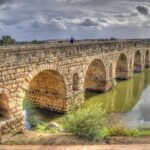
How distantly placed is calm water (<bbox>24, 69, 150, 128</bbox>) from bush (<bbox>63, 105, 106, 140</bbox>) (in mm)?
4374

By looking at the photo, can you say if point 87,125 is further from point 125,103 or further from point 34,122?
point 125,103

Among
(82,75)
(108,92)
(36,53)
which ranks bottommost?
→ (108,92)

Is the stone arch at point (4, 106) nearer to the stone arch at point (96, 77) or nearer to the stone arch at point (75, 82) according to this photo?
the stone arch at point (75, 82)

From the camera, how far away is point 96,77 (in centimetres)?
2633

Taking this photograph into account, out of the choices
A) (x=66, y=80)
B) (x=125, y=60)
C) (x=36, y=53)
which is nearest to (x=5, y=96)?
(x=36, y=53)

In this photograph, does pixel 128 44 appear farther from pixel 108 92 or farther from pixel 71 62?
pixel 71 62

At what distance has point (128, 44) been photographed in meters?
33.4

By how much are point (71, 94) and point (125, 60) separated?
1456 centimetres

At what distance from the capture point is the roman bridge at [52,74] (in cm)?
1390

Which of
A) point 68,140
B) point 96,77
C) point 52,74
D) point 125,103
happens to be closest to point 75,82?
point 52,74

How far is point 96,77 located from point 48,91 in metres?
7.39

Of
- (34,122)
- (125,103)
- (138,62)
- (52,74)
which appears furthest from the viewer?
(138,62)

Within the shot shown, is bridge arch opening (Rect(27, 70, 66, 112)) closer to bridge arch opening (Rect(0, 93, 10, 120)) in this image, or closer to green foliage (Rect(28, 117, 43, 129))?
green foliage (Rect(28, 117, 43, 129))

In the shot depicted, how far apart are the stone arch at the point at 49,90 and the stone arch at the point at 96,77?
6.90 metres
